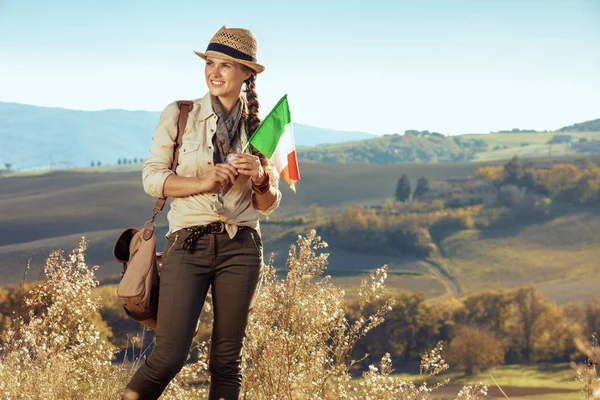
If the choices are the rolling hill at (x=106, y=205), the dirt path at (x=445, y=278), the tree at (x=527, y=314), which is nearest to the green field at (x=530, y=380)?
the tree at (x=527, y=314)

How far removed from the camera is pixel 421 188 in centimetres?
13362

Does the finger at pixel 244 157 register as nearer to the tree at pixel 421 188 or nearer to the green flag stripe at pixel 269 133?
the green flag stripe at pixel 269 133

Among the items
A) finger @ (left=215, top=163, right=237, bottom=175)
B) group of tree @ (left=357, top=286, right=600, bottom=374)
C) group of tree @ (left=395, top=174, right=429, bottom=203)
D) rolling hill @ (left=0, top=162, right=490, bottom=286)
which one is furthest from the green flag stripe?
group of tree @ (left=395, top=174, right=429, bottom=203)

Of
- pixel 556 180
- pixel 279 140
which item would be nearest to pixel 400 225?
pixel 556 180

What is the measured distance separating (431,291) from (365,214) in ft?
73.2

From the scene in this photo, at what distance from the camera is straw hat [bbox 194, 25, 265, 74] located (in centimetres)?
359

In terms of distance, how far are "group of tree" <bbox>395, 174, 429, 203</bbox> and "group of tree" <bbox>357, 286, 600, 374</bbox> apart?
43622mm

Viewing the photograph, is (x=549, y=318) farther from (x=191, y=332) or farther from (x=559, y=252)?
(x=191, y=332)

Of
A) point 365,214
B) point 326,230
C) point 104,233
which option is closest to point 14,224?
point 104,233

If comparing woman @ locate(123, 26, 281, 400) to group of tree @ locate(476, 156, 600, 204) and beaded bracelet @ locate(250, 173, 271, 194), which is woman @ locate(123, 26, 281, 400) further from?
group of tree @ locate(476, 156, 600, 204)

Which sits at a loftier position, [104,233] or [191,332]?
[191,332]

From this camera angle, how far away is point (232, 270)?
3.49 metres

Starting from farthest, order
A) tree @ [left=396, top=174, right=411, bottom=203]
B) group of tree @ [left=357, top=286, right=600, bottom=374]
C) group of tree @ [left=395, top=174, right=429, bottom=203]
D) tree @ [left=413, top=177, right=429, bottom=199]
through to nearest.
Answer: tree @ [left=413, top=177, right=429, bottom=199]
group of tree @ [left=395, top=174, right=429, bottom=203]
tree @ [left=396, top=174, right=411, bottom=203]
group of tree @ [left=357, top=286, right=600, bottom=374]

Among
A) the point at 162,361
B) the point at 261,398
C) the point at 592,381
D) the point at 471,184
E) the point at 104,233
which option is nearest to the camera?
the point at 592,381
